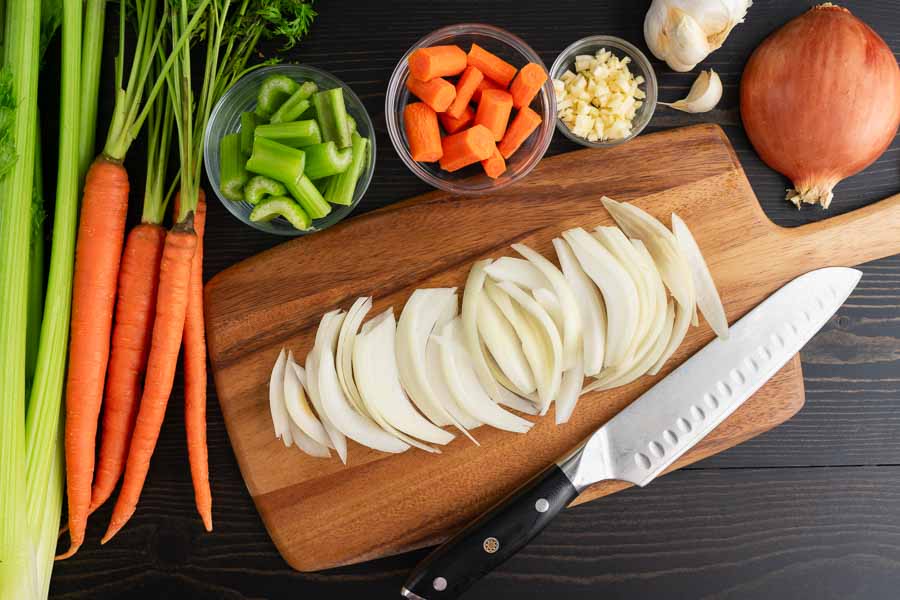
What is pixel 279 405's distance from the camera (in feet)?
5.27

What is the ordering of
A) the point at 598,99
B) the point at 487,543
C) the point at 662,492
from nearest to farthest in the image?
the point at 487,543, the point at 598,99, the point at 662,492

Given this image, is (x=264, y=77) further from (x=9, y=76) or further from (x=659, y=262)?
(x=659, y=262)

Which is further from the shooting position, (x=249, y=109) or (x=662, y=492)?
(x=662, y=492)

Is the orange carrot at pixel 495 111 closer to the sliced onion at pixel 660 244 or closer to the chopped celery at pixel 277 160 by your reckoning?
the sliced onion at pixel 660 244

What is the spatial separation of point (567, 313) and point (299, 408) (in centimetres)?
67

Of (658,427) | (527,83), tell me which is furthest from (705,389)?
(527,83)

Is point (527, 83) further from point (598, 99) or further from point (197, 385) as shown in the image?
point (197, 385)

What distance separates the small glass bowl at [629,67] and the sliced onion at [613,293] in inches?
10.5

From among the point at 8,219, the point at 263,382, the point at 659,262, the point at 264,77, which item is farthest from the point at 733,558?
the point at 8,219

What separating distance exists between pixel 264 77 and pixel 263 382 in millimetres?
741

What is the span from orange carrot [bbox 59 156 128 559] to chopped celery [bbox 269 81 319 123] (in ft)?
1.30

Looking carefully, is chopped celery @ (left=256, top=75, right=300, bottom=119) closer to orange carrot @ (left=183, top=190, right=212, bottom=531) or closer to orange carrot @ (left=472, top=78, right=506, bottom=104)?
orange carrot @ (left=183, top=190, right=212, bottom=531)

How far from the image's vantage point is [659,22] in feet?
5.39

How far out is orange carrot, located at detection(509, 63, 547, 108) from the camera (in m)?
1.54
